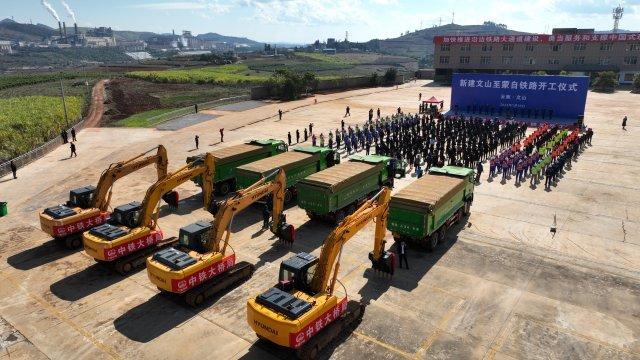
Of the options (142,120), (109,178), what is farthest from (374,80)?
(109,178)

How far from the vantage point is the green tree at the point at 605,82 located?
7465 centimetres

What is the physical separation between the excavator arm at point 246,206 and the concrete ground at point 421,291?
110 centimetres

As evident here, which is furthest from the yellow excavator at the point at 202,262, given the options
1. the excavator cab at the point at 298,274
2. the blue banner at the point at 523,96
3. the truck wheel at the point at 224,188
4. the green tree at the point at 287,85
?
the green tree at the point at 287,85

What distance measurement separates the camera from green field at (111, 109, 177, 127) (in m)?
49.9

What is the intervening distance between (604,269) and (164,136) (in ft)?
128

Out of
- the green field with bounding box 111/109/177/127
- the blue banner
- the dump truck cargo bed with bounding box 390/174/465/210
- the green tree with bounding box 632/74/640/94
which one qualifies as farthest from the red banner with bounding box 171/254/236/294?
the green tree with bounding box 632/74/640/94

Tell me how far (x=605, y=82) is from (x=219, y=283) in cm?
8242

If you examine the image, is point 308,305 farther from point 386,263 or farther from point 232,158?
point 232,158

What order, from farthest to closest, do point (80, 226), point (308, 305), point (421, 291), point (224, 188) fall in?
point (224, 188)
point (80, 226)
point (421, 291)
point (308, 305)

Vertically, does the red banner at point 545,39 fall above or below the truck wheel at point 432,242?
above

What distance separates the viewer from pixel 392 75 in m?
87.8

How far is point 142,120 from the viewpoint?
51844 millimetres

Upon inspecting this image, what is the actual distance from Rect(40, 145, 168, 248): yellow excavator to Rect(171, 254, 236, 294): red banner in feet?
20.9

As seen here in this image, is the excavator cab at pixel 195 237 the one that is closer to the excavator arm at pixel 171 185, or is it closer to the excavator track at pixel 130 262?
the excavator arm at pixel 171 185
